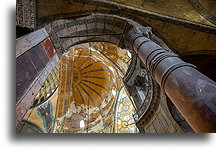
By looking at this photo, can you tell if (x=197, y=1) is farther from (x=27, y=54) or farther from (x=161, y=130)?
(x=27, y=54)

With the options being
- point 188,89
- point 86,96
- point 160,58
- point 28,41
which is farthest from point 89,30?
point 86,96

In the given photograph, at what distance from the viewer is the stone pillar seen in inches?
59.7

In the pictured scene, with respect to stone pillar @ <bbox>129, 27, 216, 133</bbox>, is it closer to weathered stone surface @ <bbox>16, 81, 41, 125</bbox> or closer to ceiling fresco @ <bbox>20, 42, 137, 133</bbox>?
weathered stone surface @ <bbox>16, 81, 41, 125</bbox>

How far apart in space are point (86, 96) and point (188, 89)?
12075 millimetres

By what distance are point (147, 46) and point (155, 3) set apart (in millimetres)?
3069

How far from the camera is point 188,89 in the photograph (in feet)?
5.88

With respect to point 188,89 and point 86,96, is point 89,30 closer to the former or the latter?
point 188,89

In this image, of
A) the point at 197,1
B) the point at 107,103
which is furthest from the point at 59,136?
the point at 107,103

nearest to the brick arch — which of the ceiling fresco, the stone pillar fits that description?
the stone pillar

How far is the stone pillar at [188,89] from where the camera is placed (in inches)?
59.7

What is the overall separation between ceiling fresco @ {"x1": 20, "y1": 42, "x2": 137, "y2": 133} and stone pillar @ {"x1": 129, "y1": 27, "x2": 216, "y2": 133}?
5.43 metres

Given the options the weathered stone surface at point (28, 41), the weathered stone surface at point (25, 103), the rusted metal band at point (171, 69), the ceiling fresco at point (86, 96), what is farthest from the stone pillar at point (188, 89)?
the ceiling fresco at point (86, 96)

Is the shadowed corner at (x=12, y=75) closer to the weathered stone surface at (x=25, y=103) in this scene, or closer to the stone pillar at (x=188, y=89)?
the weathered stone surface at (x=25, y=103)

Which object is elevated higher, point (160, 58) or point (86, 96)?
point (86, 96)
